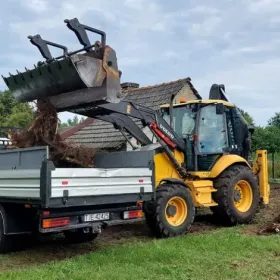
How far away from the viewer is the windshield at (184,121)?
375 inches

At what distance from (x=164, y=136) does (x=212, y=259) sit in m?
3.18

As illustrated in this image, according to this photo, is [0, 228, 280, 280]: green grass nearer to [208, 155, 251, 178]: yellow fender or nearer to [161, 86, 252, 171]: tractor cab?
[208, 155, 251, 178]: yellow fender

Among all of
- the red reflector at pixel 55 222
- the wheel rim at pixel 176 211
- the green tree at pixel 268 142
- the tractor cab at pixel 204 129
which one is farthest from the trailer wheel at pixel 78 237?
the green tree at pixel 268 142

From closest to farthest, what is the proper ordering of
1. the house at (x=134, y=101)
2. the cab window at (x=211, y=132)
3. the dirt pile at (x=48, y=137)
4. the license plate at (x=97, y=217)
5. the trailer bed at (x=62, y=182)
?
the trailer bed at (x=62, y=182) < the license plate at (x=97, y=217) < the dirt pile at (x=48, y=137) < the cab window at (x=211, y=132) < the house at (x=134, y=101)

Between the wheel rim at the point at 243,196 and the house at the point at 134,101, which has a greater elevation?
the house at the point at 134,101

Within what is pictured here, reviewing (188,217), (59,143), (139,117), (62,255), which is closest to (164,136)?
(139,117)

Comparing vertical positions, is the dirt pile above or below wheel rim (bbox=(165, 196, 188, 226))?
above

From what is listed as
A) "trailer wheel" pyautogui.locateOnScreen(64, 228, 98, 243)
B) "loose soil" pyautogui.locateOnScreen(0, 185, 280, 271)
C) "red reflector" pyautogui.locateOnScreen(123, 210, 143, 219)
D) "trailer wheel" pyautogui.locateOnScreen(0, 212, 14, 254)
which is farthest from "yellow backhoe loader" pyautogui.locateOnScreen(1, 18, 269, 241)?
"trailer wheel" pyautogui.locateOnScreen(0, 212, 14, 254)

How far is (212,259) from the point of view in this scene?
21.0ft

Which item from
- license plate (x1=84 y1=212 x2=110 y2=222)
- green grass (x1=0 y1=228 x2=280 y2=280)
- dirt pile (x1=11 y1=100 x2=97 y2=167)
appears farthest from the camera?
dirt pile (x1=11 y1=100 x2=97 y2=167)

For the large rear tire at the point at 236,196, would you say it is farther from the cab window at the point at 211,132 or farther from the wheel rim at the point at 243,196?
the cab window at the point at 211,132

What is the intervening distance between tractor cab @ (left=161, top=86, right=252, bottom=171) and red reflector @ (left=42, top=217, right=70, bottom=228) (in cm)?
377

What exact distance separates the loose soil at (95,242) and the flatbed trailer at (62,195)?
16.2 inches

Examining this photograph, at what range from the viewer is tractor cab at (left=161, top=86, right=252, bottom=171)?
30.9ft
